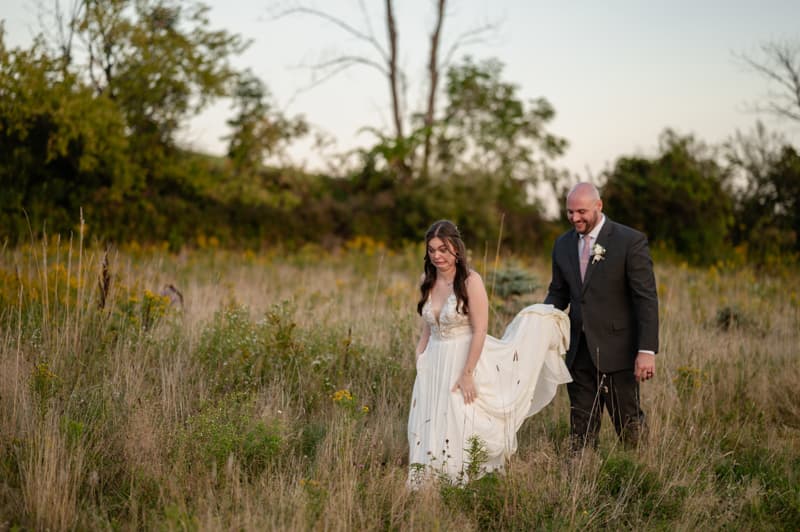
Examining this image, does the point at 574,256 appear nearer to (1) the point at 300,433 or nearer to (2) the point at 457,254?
(2) the point at 457,254

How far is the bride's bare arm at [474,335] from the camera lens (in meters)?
4.60

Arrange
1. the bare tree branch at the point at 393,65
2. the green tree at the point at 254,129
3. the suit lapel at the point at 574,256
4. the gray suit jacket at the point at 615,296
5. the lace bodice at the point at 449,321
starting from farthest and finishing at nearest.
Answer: the bare tree branch at the point at 393,65 < the green tree at the point at 254,129 < the suit lapel at the point at 574,256 < the gray suit jacket at the point at 615,296 < the lace bodice at the point at 449,321

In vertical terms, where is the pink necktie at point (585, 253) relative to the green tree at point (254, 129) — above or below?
below

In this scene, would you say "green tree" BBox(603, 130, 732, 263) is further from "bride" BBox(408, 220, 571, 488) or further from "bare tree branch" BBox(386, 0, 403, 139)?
"bride" BBox(408, 220, 571, 488)

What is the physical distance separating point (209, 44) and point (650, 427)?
46.5 ft

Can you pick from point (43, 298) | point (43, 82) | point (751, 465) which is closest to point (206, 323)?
point (43, 298)

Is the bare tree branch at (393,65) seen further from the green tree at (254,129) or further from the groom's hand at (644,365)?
the groom's hand at (644,365)

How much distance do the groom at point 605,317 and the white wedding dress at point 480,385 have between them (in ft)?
0.63

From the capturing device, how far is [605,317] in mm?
4918

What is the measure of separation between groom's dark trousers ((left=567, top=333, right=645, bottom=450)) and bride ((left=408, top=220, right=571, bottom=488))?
0.19 meters

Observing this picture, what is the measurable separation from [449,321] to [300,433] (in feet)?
4.43

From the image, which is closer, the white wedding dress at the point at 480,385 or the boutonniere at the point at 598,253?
the white wedding dress at the point at 480,385

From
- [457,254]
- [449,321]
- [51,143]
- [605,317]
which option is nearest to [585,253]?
[605,317]

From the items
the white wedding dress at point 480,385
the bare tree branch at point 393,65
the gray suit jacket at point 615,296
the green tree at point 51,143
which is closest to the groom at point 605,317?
the gray suit jacket at point 615,296
